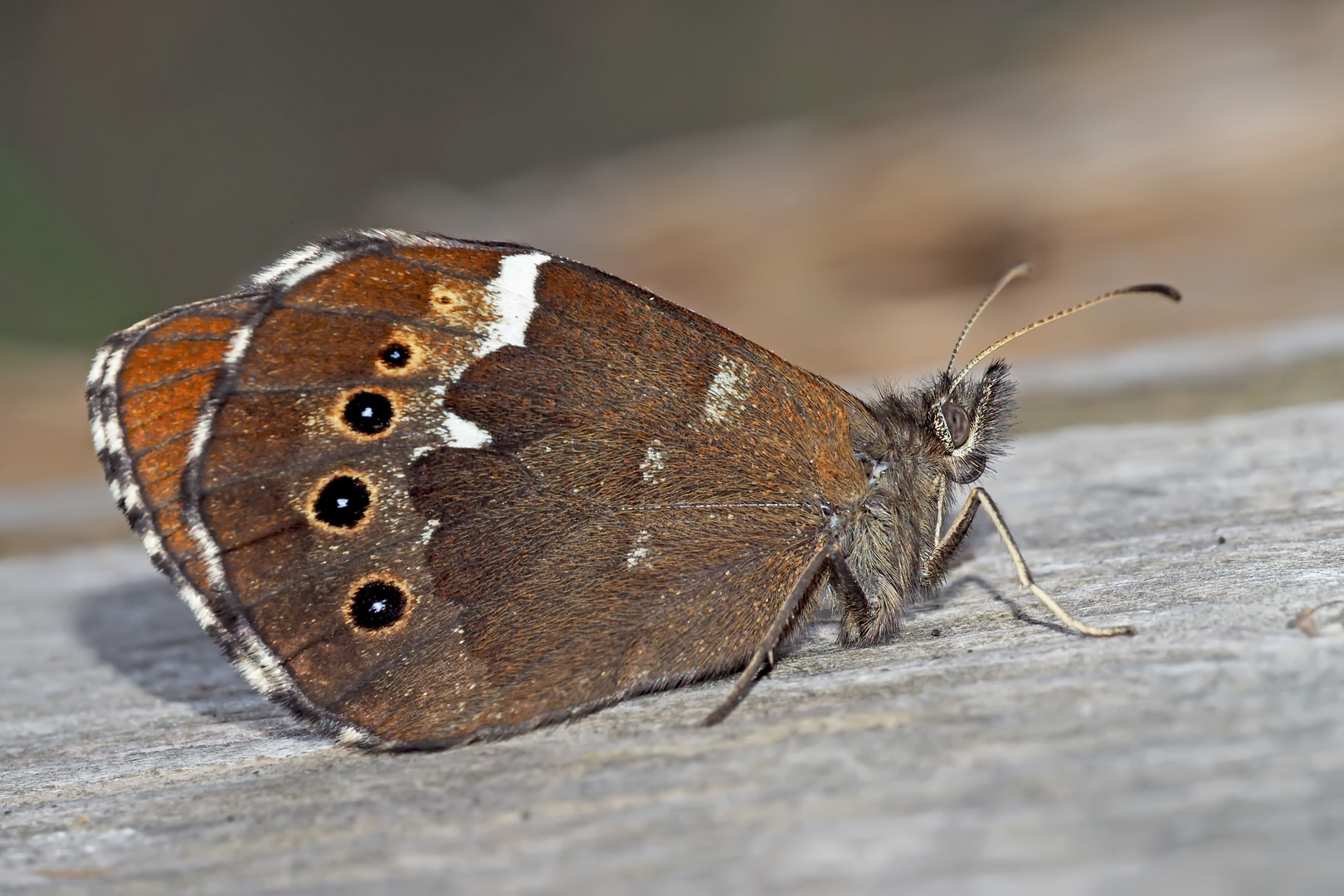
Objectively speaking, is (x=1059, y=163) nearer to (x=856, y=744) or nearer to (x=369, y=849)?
(x=856, y=744)

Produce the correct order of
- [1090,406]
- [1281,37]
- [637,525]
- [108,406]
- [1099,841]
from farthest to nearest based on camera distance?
[1281,37], [1090,406], [637,525], [108,406], [1099,841]

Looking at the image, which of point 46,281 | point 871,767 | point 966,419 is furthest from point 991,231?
point 46,281

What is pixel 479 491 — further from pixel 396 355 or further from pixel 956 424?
pixel 956 424

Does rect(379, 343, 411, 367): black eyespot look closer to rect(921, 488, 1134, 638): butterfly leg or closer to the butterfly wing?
the butterfly wing

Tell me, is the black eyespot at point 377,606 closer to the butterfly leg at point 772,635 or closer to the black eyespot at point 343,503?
the black eyespot at point 343,503

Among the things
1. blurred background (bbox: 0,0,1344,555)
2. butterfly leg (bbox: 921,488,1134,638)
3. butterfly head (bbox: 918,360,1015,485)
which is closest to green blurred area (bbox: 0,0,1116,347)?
blurred background (bbox: 0,0,1344,555)

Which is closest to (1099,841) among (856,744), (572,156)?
(856,744)
